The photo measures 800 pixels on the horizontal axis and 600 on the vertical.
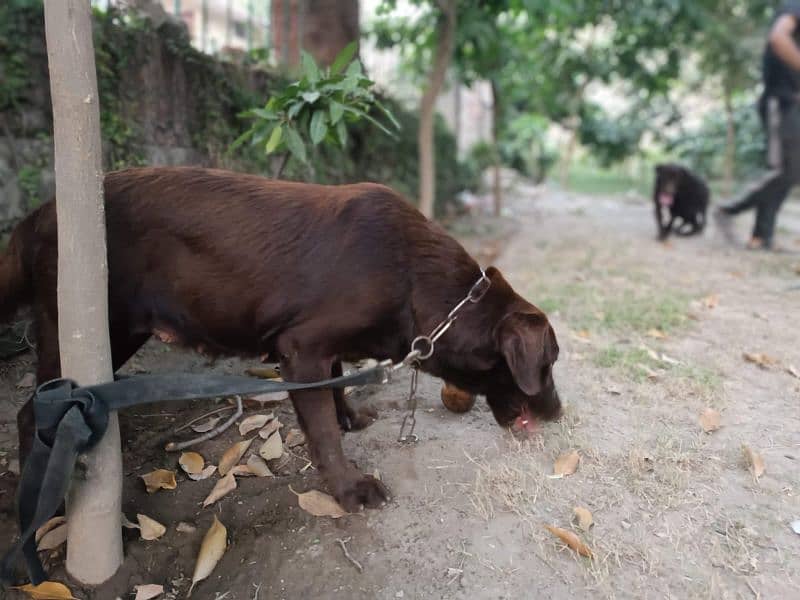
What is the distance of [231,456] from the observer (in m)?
2.56

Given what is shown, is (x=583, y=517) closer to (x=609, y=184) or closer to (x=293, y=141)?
(x=293, y=141)

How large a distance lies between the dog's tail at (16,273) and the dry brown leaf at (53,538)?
0.78 meters

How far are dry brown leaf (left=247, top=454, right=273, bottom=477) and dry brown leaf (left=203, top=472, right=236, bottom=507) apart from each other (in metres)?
0.08

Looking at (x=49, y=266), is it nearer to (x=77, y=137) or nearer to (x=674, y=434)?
(x=77, y=137)

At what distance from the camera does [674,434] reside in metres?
2.65

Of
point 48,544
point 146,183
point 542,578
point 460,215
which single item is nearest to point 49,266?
point 146,183

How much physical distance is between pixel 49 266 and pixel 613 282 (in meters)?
4.36

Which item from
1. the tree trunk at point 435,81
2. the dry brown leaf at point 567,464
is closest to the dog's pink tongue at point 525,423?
the dry brown leaf at point 567,464

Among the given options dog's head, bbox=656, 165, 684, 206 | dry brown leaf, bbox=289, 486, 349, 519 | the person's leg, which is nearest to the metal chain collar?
dry brown leaf, bbox=289, 486, 349, 519

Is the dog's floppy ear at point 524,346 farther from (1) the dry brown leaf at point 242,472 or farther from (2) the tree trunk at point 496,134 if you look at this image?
(2) the tree trunk at point 496,134

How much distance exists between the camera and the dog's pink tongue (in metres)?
2.53

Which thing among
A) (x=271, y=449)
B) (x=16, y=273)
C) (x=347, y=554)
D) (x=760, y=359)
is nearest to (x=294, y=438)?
(x=271, y=449)

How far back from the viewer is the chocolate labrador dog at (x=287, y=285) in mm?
2186

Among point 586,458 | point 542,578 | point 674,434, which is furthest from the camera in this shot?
point 674,434
